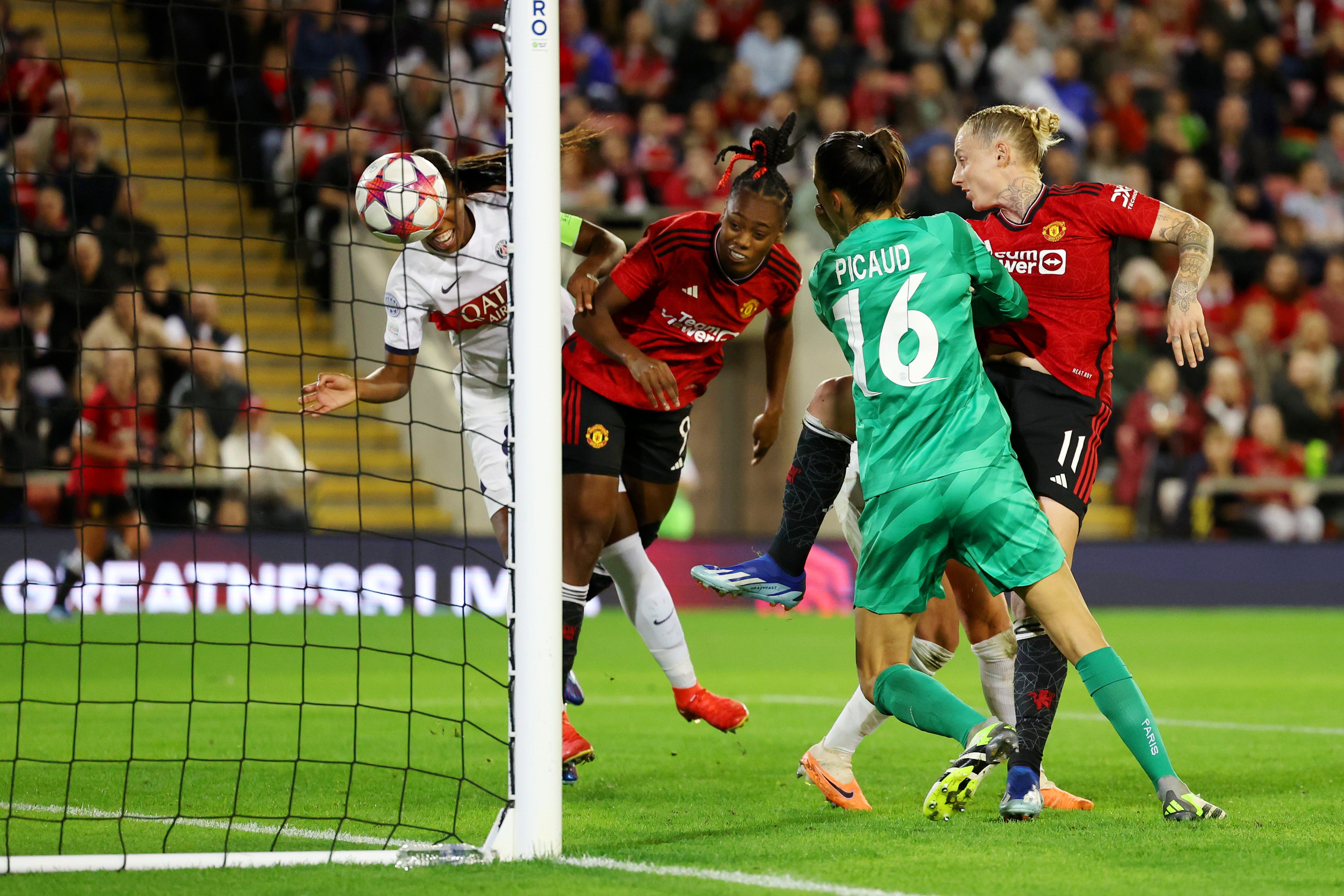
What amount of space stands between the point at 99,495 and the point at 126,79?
6807 mm

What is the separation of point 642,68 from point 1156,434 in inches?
262

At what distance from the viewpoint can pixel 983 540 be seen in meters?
4.31

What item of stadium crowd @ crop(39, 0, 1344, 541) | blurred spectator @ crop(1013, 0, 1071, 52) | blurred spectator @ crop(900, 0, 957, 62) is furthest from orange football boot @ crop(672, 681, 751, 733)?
blurred spectator @ crop(1013, 0, 1071, 52)

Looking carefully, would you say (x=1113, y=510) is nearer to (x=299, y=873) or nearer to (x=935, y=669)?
(x=935, y=669)

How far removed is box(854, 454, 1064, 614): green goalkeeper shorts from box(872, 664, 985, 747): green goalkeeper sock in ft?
0.64

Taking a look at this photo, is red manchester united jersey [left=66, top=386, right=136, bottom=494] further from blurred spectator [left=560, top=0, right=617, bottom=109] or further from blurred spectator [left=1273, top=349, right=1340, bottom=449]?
blurred spectator [left=1273, top=349, right=1340, bottom=449]

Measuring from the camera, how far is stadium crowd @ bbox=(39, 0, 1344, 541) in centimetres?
1437

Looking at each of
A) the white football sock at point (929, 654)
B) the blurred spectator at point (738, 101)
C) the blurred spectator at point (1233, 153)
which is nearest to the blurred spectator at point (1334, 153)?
the blurred spectator at point (1233, 153)

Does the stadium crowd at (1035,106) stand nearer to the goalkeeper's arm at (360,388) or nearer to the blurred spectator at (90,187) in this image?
the blurred spectator at (90,187)

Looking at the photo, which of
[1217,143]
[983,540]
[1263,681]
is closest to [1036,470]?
[983,540]

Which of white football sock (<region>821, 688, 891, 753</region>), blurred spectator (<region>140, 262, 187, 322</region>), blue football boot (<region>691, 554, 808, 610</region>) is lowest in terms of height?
white football sock (<region>821, 688, 891, 753</region>)

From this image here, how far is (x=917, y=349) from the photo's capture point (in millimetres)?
4344

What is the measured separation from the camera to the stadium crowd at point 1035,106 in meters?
14.4

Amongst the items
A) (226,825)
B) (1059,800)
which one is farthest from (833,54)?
(226,825)
